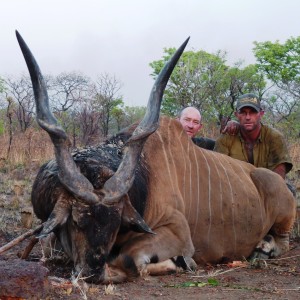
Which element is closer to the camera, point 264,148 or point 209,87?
point 264,148

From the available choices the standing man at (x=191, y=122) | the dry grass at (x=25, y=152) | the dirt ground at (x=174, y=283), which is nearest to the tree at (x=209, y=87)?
the dry grass at (x=25, y=152)

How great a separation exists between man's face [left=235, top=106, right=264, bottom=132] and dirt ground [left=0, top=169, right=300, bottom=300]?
1076mm

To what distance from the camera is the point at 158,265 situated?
3127mm

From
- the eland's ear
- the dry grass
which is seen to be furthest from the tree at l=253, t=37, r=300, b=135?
the eland's ear

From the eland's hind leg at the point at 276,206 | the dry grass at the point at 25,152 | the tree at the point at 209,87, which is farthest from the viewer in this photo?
the tree at the point at 209,87

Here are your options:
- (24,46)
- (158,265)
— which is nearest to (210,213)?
(158,265)

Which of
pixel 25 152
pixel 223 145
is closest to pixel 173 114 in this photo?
pixel 25 152

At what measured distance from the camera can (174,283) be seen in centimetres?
289

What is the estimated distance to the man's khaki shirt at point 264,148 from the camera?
466 cm

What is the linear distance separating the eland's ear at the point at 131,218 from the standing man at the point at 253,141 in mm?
1960

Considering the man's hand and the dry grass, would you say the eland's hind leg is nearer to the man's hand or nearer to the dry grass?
the man's hand

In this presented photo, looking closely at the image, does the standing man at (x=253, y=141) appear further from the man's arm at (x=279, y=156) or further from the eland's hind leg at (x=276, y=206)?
the eland's hind leg at (x=276, y=206)

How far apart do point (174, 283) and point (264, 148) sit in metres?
2.12

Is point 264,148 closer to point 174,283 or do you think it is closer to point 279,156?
point 279,156
